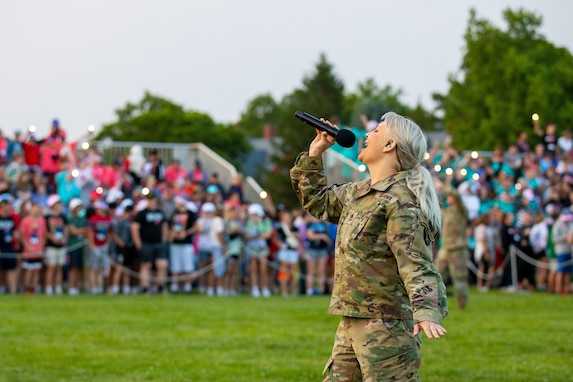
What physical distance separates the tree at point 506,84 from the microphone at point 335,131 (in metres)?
63.2

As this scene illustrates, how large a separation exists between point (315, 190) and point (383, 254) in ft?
2.21

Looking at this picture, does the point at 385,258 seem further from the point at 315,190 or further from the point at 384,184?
the point at 315,190

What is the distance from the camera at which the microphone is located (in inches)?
229

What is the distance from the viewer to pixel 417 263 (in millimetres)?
5590

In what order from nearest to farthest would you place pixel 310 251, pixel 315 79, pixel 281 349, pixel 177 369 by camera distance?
pixel 177 369 → pixel 281 349 → pixel 310 251 → pixel 315 79

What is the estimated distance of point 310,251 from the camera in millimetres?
23672

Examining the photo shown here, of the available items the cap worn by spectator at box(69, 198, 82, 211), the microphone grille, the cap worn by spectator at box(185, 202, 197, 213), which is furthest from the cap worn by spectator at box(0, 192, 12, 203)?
the microphone grille

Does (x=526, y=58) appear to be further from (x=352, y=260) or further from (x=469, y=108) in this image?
(x=352, y=260)

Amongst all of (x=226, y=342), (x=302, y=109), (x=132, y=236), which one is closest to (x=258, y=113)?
(x=302, y=109)

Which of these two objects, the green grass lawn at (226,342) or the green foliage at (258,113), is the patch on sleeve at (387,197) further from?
the green foliage at (258,113)

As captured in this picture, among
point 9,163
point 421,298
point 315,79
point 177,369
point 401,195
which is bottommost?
point 177,369

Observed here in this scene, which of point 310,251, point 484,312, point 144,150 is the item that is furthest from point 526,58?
point 484,312

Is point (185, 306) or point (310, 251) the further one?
point (310, 251)

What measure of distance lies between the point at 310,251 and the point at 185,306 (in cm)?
573
